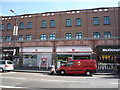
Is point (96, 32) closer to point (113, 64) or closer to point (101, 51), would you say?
point (101, 51)

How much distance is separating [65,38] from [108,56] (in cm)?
826

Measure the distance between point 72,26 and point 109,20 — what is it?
7195 mm

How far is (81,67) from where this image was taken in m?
16.5

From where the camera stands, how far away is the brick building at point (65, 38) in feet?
73.7

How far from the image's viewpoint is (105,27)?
25531 millimetres

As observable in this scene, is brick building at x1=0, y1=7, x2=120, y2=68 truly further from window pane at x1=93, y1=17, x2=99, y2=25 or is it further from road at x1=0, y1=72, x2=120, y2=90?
road at x1=0, y1=72, x2=120, y2=90

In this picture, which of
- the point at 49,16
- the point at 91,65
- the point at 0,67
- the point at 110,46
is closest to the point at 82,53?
the point at 110,46

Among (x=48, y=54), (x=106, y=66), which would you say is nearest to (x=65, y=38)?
(x=48, y=54)

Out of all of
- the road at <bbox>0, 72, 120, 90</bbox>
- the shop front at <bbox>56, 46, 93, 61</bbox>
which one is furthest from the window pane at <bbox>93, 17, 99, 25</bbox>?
the road at <bbox>0, 72, 120, 90</bbox>

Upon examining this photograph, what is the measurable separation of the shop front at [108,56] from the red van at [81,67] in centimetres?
586

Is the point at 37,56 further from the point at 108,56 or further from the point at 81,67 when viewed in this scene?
the point at 108,56

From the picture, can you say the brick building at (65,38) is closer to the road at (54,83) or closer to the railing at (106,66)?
the railing at (106,66)

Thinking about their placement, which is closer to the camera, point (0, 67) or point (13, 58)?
point (0, 67)

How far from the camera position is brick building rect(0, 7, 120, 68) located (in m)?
22.5
